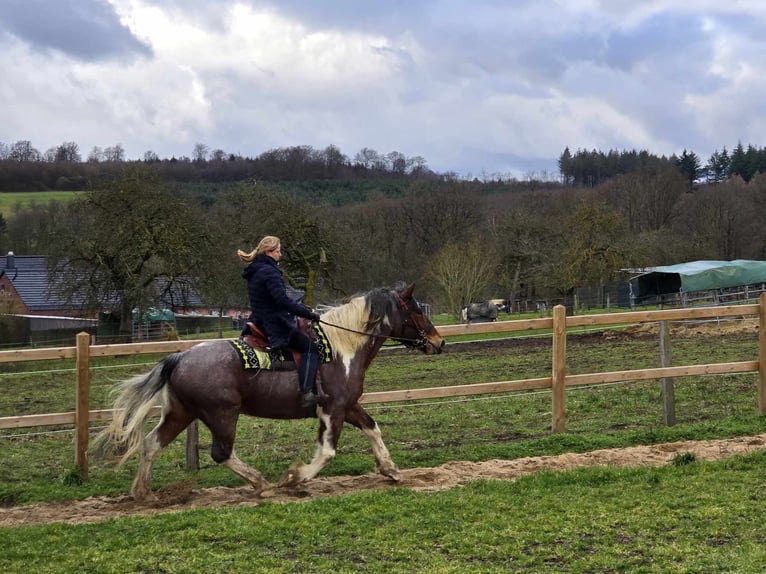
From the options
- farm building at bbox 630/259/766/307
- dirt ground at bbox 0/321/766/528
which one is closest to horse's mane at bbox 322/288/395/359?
dirt ground at bbox 0/321/766/528

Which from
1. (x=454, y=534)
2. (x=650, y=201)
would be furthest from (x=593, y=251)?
(x=454, y=534)

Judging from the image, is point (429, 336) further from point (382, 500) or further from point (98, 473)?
point (98, 473)

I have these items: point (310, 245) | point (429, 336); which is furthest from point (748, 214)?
point (429, 336)

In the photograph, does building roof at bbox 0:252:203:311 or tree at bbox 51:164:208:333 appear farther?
building roof at bbox 0:252:203:311

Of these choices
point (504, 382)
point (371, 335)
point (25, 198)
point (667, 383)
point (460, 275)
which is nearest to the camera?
point (371, 335)

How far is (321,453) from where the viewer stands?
668 cm

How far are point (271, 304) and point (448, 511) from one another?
2.37m

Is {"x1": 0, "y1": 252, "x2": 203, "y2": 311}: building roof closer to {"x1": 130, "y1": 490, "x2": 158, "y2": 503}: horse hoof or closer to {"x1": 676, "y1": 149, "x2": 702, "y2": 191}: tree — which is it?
{"x1": 130, "y1": 490, "x2": 158, "y2": 503}: horse hoof

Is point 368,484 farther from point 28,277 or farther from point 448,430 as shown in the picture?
point 28,277

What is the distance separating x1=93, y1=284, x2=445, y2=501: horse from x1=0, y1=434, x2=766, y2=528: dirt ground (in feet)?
0.60

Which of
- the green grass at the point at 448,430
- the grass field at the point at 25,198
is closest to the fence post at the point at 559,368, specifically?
the green grass at the point at 448,430

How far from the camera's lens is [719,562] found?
446 cm

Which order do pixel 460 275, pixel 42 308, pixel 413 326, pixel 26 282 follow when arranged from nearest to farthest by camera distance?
pixel 413 326, pixel 460 275, pixel 42 308, pixel 26 282

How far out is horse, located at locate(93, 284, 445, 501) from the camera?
6461mm
